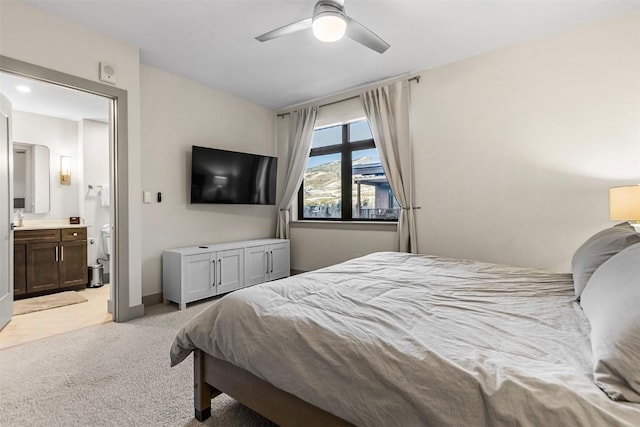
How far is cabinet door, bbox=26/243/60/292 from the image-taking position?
3801 millimetres

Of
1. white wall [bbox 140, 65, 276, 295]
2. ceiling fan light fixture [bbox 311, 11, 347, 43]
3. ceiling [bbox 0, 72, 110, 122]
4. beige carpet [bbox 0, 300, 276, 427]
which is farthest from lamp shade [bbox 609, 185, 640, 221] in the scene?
ceiling [bbox 0, 72, 110, 122]

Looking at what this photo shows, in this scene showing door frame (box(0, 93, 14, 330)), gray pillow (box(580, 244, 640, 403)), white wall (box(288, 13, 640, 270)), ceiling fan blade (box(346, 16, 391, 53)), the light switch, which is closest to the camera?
gray pillow (box(580, 244, 640, 403))

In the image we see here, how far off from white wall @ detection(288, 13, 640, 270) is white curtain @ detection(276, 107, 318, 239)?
1.55m

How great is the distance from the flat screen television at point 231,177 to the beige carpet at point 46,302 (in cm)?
189

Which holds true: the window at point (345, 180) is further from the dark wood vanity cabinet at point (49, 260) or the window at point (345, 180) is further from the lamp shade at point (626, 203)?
the dark wood vanity cabinet at point (49, 260)

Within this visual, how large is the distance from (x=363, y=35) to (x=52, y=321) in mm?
3874

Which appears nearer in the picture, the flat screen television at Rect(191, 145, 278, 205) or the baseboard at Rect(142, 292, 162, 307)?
the baseboard at Rect(142, 292, 162, 307)

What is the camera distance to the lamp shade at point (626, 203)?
7.05ft

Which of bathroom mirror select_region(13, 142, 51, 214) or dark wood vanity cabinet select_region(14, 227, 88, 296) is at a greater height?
bathroom mirror select_region(13, 142, 51, 214)

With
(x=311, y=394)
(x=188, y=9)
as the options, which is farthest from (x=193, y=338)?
(x=188, y=9)

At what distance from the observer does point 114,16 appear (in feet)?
8.39

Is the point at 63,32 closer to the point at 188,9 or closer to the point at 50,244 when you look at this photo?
the point at 188,9

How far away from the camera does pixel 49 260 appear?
3.95m

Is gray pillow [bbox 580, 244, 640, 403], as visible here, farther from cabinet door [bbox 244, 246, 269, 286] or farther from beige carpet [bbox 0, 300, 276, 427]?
cabinet door [bbox 244, 246, 269, 286]
